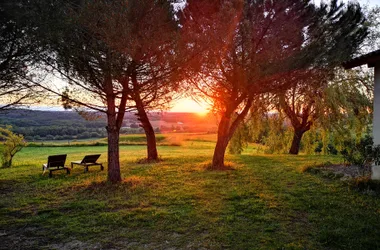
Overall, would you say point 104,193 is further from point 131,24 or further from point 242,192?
point 131,24

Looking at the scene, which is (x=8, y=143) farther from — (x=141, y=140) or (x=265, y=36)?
(x=141, y=140)

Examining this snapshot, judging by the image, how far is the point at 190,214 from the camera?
18.1 feet

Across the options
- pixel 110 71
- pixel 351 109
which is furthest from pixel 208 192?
pixel 351 109

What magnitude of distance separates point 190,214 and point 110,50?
439 centimetres

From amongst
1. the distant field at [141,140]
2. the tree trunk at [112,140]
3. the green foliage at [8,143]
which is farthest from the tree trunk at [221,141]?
the distant field at [141,140]

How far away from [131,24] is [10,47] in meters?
3.25

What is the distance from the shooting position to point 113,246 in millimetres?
4125

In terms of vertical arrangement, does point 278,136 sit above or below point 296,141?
above

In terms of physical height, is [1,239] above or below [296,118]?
Result: below

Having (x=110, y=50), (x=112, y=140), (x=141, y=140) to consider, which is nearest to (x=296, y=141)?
(x=112, y=140)

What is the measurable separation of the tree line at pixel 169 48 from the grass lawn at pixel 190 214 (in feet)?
6.81

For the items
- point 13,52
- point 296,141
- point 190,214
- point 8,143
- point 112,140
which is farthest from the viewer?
point 296,141

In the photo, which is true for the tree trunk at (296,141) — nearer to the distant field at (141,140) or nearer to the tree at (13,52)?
the tree at (13,52)

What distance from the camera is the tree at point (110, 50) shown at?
635 cm
